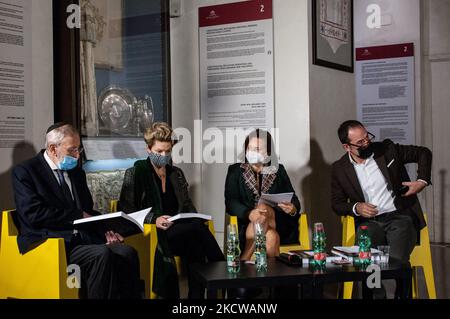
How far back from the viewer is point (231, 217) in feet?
15.7

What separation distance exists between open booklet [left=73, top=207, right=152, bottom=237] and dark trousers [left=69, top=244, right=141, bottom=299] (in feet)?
0.38

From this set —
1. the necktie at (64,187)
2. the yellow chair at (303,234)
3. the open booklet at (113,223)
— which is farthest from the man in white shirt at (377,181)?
the necktie at (64,187)

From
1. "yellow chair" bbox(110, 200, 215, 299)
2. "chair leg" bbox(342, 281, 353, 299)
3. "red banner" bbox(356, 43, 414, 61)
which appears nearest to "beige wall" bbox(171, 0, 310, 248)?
"chair leg" bbox(342, 281, 353, 299)

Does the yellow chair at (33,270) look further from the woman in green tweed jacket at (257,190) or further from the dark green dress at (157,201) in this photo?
the woman in green tweed jacket at (257,190)

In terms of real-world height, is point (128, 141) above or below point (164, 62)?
below

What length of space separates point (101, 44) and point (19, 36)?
0.71m

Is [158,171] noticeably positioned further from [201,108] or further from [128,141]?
[201,108]

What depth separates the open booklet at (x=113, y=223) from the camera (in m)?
3.63

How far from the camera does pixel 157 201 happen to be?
15.2 feet

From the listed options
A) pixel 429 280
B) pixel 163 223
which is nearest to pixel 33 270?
pixel 163 223

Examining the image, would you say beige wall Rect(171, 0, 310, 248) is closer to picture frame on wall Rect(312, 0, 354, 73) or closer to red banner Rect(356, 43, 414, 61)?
picture frame on wall Rect(312, 0, 354, 73)

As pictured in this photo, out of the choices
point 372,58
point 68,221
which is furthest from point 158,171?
point 372,58

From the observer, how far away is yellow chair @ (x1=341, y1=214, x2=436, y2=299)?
4.62 meters

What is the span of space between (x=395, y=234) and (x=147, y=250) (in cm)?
170
